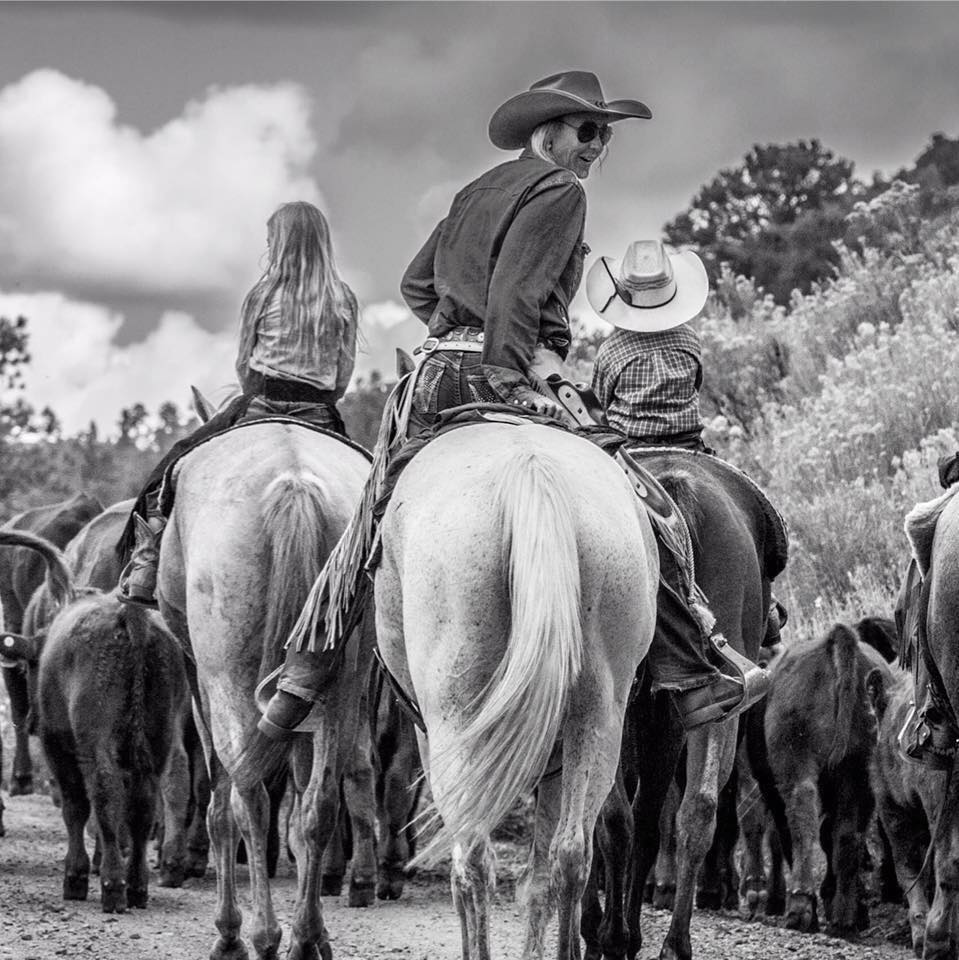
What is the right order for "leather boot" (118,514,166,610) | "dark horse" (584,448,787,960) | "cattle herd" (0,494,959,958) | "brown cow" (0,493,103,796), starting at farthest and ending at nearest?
"brown cow" (0,493,103,796)
"cattle herd" (0,494,959,958)
"leather boot" (118,514,166,610)
"dark horse" (584,448,787,960)

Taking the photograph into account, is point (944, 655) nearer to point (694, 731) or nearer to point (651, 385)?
point (694, 731)

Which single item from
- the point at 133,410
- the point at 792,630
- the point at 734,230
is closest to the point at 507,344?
the point at 792,630

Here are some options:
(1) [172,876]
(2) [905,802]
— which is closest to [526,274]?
(2) [905,802]

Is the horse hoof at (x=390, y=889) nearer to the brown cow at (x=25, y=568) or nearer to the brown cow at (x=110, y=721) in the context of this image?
the brown cow at (x=110, y=721)

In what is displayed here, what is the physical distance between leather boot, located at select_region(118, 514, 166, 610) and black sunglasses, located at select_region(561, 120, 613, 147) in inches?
117

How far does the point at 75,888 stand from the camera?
9.09m

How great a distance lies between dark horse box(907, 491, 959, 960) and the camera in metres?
6.50

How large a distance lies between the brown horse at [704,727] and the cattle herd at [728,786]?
475mm

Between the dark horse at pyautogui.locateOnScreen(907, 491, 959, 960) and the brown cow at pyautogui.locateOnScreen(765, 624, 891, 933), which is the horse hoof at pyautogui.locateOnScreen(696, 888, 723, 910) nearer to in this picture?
the brown cow at pyautogui.locateOnScreen(765, 624, 891, 933)

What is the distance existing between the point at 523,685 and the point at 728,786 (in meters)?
5.55

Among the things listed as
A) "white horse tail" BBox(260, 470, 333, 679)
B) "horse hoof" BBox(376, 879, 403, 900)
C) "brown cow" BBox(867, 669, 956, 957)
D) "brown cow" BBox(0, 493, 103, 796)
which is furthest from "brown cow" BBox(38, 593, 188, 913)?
"brown cow" BBox(0, 493, 103, 796)

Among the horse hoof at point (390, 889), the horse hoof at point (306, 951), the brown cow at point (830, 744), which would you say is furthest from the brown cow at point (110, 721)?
the brown cow at point (830, 744)

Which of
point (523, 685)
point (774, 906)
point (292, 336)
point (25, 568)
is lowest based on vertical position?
point (774, 906)

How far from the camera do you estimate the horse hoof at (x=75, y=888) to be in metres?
9.07
